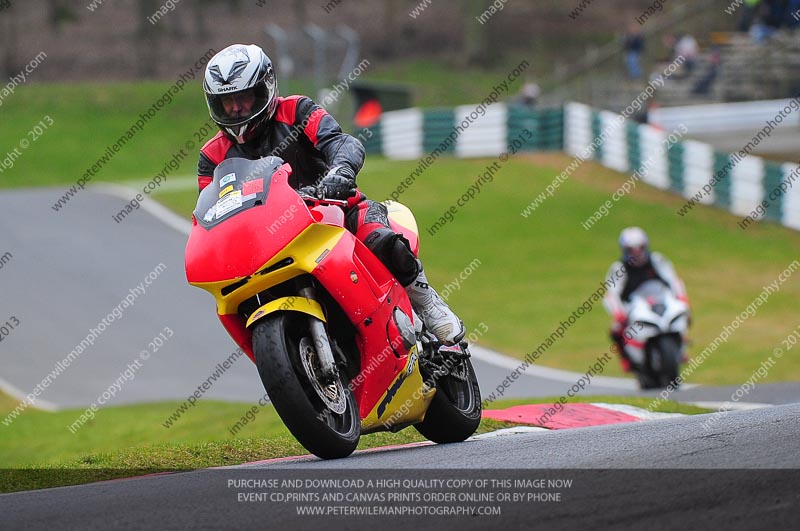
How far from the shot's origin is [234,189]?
20.3ft

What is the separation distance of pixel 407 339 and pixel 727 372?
10212 mm

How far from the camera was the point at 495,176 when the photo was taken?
94.7ft

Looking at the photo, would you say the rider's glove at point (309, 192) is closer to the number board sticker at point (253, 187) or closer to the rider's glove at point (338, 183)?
the rider's glove at point (338, 183)

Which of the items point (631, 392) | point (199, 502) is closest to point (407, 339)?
point (199, 502)

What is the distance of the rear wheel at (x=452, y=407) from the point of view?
7156mm

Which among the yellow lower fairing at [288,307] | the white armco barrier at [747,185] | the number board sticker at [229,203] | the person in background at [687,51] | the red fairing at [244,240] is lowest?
the person in background at [687,51]

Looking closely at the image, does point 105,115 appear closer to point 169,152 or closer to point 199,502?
point 169,152

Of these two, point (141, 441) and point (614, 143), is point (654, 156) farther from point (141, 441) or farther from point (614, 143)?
point (141, 441)

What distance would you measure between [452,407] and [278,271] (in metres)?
1.73

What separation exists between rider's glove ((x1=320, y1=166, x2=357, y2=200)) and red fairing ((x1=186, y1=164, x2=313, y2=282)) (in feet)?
0.62

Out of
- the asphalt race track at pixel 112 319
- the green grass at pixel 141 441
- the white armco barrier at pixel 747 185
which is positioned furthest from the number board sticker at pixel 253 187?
the white armco barrier at pixel 747 185

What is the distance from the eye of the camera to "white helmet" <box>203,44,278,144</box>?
6.38m

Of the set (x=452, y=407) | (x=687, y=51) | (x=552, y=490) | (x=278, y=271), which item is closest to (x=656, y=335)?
(x=452, y=407)

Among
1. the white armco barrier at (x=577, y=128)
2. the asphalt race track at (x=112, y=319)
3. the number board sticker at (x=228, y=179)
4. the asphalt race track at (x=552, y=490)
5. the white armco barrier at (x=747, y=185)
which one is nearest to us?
the asphalt race track at (x=552, y=490)
